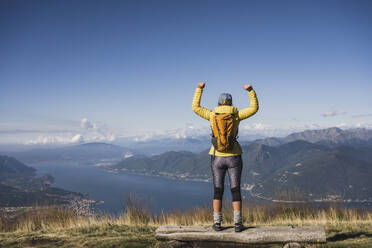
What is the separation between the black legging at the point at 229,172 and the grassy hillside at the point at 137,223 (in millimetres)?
1554

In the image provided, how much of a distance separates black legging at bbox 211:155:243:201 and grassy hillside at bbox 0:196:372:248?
155 centimetres

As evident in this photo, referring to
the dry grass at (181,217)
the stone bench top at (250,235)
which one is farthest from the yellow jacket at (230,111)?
the dry grass at (181,217)

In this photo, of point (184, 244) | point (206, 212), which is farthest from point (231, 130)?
point (206, 212)

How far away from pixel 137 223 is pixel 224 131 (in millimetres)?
4333

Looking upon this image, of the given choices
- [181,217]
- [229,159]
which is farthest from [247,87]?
[181,217]

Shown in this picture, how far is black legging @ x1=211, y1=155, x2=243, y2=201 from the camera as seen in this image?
15.1 feet

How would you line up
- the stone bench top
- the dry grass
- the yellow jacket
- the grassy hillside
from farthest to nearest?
the dry grass → the grassy hillside → the yellow jacket → the stone bench top

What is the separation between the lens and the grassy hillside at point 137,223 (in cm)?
505

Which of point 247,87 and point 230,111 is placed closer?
point 230,111

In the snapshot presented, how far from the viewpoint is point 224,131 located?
15.0 feet

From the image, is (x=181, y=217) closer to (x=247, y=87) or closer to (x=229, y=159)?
(x=229, y=159)

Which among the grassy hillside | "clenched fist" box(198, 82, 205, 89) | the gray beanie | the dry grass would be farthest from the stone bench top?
the dry grass

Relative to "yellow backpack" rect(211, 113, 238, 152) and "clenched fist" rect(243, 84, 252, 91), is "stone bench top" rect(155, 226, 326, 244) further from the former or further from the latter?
"clenched fist" rect(243, 84, 252, 91)

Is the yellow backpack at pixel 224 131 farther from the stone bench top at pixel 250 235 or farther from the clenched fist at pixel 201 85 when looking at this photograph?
the stone bench top at pixel 250 235
